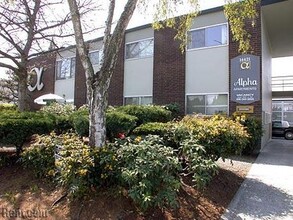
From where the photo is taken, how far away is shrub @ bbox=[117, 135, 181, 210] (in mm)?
3645

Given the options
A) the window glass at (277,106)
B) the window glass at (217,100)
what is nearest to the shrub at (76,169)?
the window glass at (217,100)

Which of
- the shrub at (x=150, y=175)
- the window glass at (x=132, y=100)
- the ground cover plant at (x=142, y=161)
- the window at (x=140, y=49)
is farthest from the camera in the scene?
the window glass at (x=132, y=100)

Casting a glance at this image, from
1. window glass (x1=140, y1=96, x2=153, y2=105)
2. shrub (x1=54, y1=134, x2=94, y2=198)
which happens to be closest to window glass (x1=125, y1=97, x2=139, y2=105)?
window glass (x1=140, y1=96, x2=153, y2=105)

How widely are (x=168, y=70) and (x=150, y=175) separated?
1022 cm

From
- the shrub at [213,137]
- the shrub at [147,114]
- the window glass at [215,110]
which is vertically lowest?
the shrub at [213,137]

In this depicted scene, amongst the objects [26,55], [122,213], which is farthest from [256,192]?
[26,55]

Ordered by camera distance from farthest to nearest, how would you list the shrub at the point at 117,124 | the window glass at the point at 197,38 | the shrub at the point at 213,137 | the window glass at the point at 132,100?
the window glass at the point at 132,100
the window glass at the point at 197,38
the shrub at the point at 117,124
the shrub at the point at 213,137

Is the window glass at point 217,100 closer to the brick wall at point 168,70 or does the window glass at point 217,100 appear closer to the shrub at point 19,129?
the brick wall at point 168,70

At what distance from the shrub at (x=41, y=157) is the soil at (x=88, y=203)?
20 cm

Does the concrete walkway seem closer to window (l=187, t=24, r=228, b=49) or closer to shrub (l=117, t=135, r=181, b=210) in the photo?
shrub (l=117, t=135, r=181, b=210)

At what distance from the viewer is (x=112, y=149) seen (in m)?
4.70

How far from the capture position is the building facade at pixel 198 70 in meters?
11.2

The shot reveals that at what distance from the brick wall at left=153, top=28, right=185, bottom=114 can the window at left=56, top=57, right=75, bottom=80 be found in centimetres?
701

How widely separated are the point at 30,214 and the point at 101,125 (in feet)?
6.21
